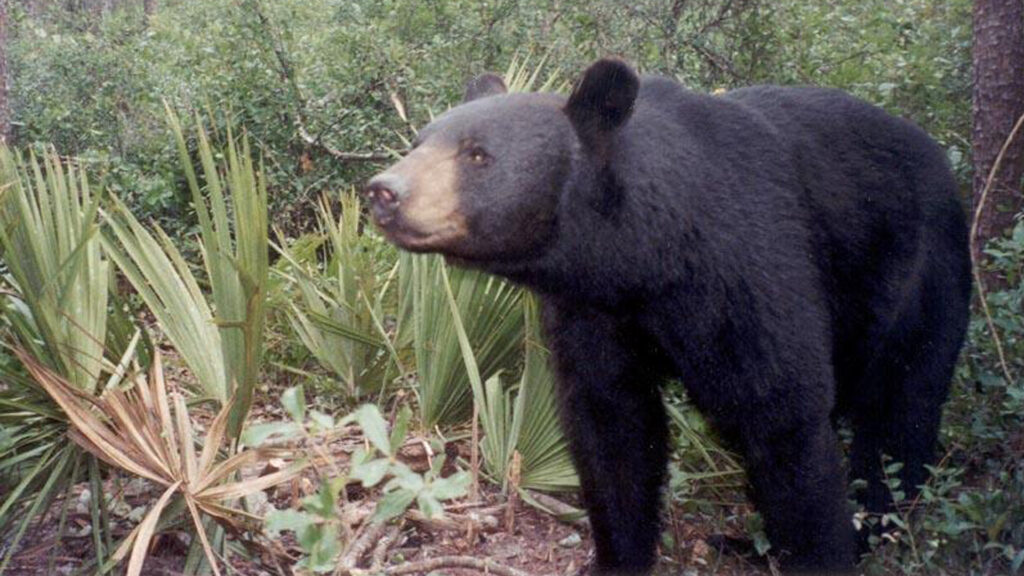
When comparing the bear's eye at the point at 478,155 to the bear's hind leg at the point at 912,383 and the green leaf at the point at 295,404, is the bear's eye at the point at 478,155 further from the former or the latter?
the bear's hind leg at the point at 912,383

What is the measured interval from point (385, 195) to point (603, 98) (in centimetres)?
80

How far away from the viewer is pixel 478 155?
3.52m

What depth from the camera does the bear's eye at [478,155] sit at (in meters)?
3.51

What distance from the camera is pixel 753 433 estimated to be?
3953 millimetres

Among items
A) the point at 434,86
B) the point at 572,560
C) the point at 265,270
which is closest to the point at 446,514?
the point at 572,560

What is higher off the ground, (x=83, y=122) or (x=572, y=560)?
(x=83, y=122)

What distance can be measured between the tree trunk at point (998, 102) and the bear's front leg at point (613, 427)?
9.02ft

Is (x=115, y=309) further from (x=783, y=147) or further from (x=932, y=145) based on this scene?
(x=932, y=145)

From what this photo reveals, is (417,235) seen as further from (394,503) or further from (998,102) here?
(998,102)

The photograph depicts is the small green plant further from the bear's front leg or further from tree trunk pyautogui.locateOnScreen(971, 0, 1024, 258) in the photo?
tree trunk pyautogui.locateOnScreen(971, 0, 1024, 258)

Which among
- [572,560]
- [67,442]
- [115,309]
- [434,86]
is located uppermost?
[434,86]

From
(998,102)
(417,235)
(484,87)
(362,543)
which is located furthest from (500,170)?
(998,102)

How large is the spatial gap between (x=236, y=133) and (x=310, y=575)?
16.8 ft

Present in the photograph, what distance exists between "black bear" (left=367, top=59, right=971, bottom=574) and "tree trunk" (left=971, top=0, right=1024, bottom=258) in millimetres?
1576
